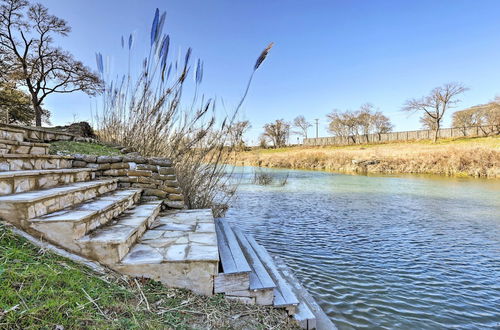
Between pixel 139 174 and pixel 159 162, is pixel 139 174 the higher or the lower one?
the lower one

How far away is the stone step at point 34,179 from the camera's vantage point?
182 cm

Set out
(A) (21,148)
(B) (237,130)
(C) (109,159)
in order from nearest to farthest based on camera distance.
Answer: (A) (21,148)
(C) (109,159)
(B) (237,130)

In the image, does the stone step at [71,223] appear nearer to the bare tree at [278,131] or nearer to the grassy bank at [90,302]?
the grassy bank at [90,302]

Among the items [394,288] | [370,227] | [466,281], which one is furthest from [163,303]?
[370,227]

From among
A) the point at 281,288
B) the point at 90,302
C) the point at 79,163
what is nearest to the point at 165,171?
the point at 79,163

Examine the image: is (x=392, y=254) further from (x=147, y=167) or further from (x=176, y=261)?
(x=147, y=167)

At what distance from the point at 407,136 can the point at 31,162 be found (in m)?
41.4

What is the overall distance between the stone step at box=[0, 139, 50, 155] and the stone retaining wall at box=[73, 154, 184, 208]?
34 cm

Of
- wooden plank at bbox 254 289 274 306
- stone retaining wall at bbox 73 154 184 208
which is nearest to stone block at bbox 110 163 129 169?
stone retaining wall at bbox 73 154 184 208

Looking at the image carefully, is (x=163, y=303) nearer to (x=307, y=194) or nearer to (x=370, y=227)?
(x=370, y=227)

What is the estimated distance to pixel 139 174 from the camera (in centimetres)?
350

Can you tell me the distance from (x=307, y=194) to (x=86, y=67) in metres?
7.72

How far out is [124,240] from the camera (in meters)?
1.80

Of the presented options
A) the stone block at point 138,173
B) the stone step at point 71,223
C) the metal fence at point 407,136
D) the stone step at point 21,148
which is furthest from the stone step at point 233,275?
the metal fence at point 407,136
